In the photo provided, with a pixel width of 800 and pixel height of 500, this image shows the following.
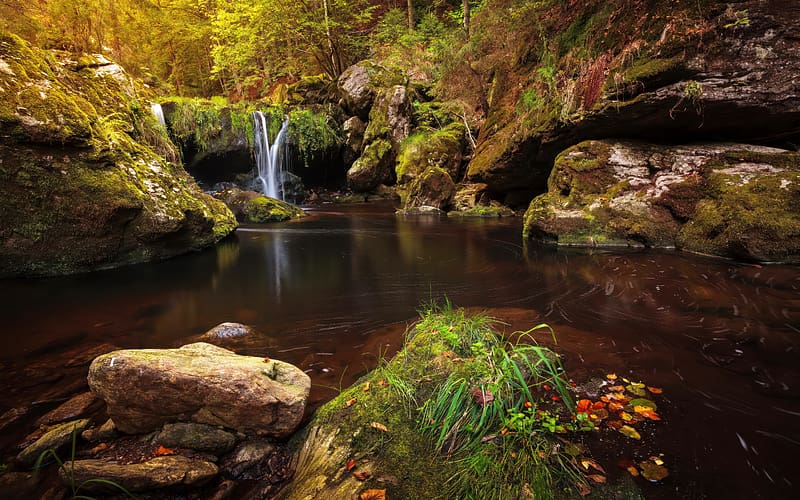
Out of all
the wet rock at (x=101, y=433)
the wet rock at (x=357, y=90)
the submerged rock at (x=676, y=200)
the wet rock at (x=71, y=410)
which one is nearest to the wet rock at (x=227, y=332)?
the wet rock at (x=71, y=410)

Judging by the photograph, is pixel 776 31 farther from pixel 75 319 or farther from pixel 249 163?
pixel 249 163

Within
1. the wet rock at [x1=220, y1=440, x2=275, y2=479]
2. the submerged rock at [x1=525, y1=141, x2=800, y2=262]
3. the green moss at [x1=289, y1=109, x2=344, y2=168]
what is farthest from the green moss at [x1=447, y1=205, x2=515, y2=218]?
the wet rock at [x1=220, y1=440, x2=275, y2=479]

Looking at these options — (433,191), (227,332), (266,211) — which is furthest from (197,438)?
(433,191)

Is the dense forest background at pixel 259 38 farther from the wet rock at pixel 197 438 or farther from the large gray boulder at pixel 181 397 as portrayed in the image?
the wet rock at pixel 197 438

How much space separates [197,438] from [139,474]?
0.28m

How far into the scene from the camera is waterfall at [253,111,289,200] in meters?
18.3

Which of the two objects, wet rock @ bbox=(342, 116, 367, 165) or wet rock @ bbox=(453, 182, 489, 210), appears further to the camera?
wet rock @ bbox=(342, 116, 367, 165)

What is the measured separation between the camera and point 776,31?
5758 mm

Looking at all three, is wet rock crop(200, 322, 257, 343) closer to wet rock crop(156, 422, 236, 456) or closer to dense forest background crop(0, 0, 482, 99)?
wet rock crop(156, 422, 236, 456)

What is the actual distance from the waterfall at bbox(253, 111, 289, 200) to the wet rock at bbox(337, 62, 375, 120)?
3695 mm

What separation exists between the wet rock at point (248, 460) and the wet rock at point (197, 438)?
6 cm

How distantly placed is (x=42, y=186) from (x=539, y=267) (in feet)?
28.2

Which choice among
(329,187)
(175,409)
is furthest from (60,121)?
(329,187)

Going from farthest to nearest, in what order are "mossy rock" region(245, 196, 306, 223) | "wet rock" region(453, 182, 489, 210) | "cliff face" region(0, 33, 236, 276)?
"wet rock" region(453, 182, 489, 210)
"mossy rock" region(245, 196, 306, 223)
"cliff face" region(0, 33, 236, 276)
